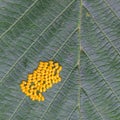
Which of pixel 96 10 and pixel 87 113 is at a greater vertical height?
pixel 96 10

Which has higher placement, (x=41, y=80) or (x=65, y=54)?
(x=65, y=54)

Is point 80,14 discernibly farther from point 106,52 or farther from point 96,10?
point 106,52

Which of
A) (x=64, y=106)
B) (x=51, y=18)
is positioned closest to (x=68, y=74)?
(x=64, y=106)
